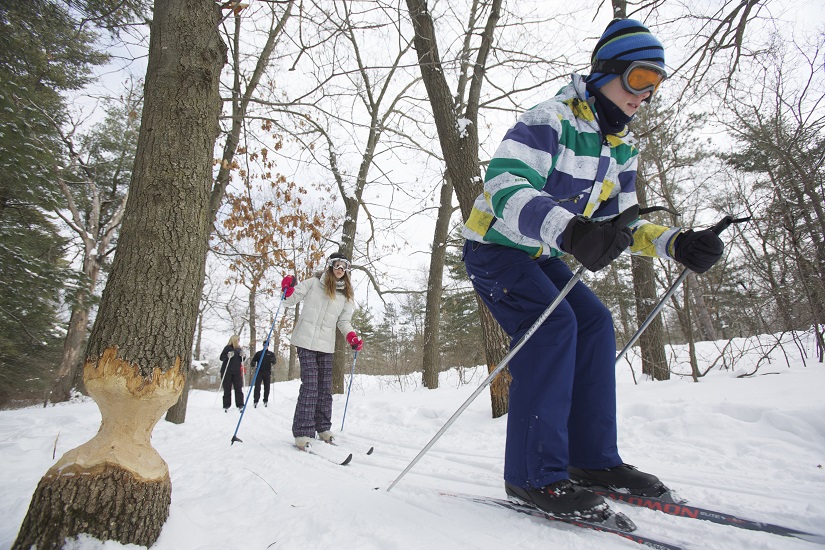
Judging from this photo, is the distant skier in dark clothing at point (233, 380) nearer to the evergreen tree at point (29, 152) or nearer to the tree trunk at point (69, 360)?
Result: the evergreen tree at point (29, 152)

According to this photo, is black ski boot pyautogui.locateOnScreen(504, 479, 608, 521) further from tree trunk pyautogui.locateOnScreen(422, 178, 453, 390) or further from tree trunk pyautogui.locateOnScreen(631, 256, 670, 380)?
tree trunk pyautogui.locateOnScreen(422, 178, 453, 390)

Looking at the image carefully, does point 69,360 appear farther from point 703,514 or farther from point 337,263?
point 703,514

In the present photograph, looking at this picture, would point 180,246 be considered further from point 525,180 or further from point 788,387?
point 788,387

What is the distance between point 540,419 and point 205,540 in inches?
53.0

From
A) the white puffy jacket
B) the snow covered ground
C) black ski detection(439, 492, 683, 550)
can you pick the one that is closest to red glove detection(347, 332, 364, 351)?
the white puffy jacket

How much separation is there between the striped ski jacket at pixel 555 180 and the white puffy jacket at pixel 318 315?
2686 mm

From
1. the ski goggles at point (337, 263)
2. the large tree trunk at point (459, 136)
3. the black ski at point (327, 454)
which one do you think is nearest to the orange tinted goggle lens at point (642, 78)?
the large tree trunk at point (459, 136)

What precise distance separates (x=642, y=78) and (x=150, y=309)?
2321 mm

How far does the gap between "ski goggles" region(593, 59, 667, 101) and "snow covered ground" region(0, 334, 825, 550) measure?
174 centimetres

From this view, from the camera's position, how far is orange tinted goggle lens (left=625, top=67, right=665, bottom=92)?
1.74 meters

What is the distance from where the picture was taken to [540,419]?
1559mm

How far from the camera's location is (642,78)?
174 cm

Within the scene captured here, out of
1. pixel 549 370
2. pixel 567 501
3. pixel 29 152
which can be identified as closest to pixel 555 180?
pixel 549 370

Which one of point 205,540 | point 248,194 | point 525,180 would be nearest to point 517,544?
point 205,540
